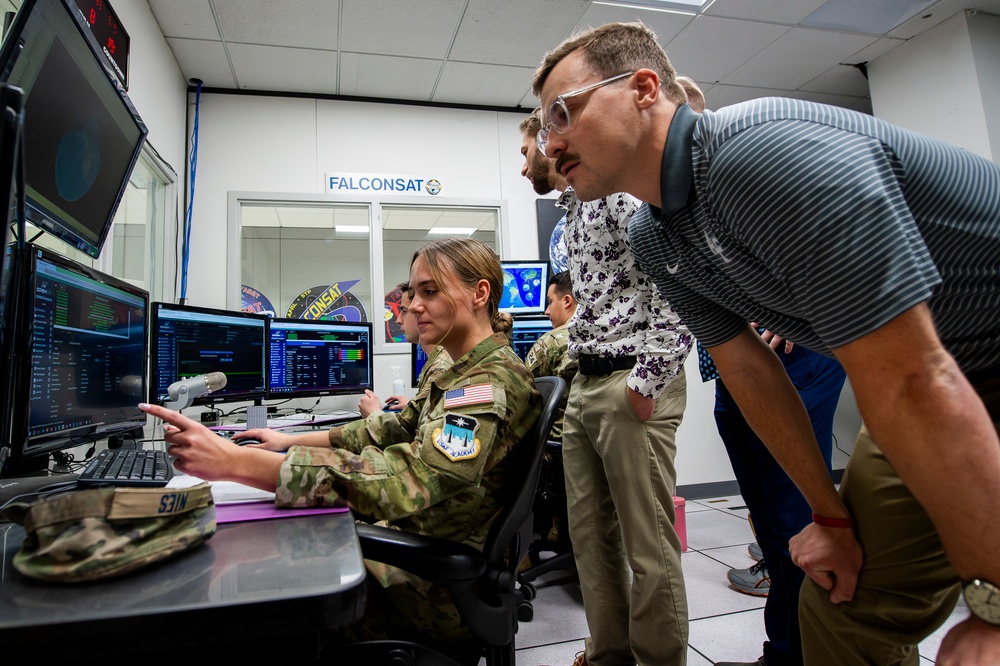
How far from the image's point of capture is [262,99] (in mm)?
3729

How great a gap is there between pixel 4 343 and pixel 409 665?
29.4 inches

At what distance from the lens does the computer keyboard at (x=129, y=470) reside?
2.91 ft

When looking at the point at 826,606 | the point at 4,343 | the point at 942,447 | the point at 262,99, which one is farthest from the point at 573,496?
the point at 262,99

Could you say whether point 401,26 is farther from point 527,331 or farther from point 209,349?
point 209,349

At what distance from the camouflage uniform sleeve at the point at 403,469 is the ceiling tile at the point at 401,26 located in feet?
9.13

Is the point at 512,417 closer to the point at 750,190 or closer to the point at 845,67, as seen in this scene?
the point at 750,190

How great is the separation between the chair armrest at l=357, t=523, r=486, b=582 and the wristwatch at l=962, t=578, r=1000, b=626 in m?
0.61

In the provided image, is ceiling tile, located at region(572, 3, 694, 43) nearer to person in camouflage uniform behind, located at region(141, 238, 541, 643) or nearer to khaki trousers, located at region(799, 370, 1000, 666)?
person in camouflage uniform behind, located at region(141, 238, 541, 643)

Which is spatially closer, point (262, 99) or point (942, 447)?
point (942, 447)

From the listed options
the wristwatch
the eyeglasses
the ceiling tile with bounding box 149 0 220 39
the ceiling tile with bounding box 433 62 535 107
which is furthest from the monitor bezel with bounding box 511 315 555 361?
the wristwatch

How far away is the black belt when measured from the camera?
5.17ft

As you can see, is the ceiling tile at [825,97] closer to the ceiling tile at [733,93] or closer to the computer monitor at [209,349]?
the ceiling tile at [733,93]

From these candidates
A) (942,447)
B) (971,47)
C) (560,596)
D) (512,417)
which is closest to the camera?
(942,447)

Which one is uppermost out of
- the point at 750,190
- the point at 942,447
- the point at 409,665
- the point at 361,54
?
the point at 361,54
